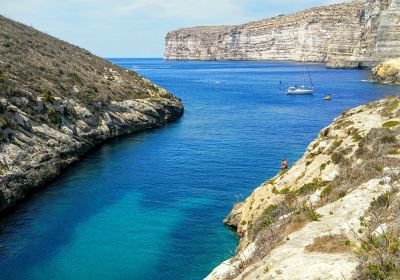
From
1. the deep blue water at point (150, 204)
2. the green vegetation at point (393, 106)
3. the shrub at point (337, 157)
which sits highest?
the green vegetation at point (393, 106)

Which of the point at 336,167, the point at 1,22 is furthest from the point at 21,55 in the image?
the point at 336,167

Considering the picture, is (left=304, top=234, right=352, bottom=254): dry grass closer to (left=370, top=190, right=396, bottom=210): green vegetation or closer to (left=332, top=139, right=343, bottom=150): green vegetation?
(left=370, top=190, right=396, bottom=210): green vegetation

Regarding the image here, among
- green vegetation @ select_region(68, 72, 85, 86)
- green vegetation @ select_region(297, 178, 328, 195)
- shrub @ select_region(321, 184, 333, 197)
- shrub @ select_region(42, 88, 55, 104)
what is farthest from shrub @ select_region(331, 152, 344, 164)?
green vegetation @ select_region(68, 72, 85, 86)

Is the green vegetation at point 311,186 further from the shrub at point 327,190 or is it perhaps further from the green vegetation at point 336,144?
the green vegetation at point 336,144

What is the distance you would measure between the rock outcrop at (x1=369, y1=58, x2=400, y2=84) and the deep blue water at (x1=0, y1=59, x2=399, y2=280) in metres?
79.2

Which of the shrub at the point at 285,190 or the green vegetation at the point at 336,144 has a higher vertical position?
the green vegetation at the point at 336,144

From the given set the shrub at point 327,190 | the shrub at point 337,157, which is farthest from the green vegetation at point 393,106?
the shrub at point 327,190

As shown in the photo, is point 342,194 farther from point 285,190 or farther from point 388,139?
point 285,190

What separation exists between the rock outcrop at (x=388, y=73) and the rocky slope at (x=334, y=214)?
125802 mm

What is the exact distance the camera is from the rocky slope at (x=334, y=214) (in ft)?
48.1

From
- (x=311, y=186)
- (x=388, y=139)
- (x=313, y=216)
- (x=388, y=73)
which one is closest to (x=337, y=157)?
(x=311, y=186)

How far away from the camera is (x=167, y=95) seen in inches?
3787

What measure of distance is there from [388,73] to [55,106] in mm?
127675

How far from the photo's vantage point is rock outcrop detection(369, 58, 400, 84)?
149 m
